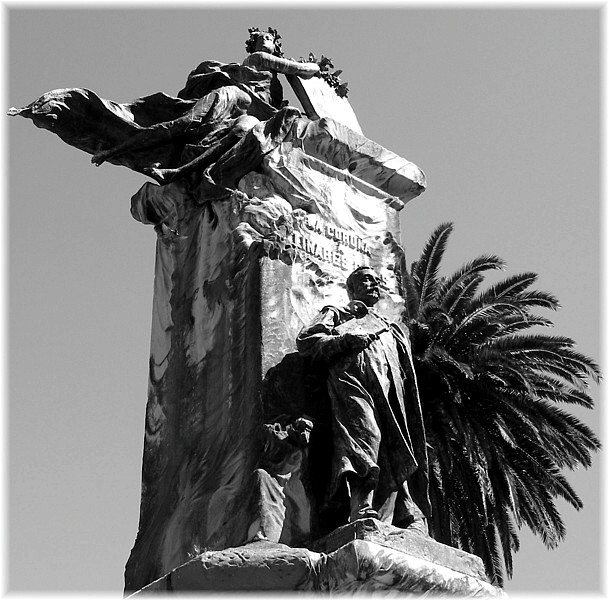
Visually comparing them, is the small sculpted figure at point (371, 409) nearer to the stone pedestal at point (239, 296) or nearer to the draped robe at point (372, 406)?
the draped robe at point (372, 406)

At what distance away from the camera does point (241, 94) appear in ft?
36.3

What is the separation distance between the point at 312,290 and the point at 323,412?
108 cm

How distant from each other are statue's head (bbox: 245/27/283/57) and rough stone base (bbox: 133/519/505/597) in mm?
5288

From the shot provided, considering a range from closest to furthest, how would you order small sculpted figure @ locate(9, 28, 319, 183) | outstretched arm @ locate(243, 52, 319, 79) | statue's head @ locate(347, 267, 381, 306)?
statue's head @ locate(347, 267, 381, 306), small sculpted figure @ locate(9, 28, 319, 183), outstretched arm @ locate(243, 52, 319, 79)

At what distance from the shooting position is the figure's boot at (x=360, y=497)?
8242 millimetres

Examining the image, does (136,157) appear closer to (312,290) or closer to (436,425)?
(312,290)

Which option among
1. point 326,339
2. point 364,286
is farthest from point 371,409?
point 364,286

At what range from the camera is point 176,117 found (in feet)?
36.2

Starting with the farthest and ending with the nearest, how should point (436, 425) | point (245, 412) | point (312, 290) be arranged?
1. point (436, 425)
2. point (312, 290)
3. point (245, 412)

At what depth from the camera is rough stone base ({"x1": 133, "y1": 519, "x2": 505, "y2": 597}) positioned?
768 centimetres

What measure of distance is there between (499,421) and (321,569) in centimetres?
1325

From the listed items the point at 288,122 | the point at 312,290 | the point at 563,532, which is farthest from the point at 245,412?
the point at 563,532

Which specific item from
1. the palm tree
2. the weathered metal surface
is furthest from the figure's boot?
the palm tree

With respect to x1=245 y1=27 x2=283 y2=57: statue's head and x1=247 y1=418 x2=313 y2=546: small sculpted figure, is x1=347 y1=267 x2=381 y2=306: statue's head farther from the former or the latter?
x1=245 y1=27 x2=283 y2=57: statue's head
